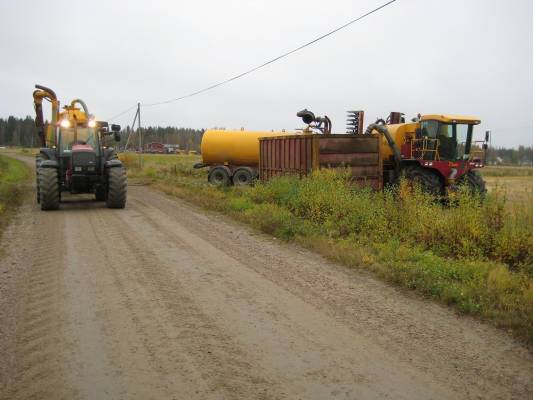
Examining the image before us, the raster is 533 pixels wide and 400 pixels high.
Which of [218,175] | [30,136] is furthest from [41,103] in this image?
[30,136]

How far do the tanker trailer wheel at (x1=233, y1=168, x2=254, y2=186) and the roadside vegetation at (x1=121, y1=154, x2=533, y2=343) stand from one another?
9868 millimetres

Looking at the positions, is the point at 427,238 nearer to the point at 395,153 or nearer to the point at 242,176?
the point at 395,153

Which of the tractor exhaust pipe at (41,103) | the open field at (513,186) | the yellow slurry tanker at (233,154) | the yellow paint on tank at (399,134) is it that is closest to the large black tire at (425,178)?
the yellow paint on tank at (399,134)

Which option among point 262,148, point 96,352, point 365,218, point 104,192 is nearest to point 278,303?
point 96,352

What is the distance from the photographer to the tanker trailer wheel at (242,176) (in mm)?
22734

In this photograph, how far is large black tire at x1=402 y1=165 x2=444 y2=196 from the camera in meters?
15.2

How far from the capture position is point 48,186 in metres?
12.5

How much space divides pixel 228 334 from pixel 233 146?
18.7 metres

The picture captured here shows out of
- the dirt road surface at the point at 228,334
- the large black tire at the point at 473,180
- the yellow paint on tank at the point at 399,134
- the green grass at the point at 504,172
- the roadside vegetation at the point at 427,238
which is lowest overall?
the green grass at the point at 504,172

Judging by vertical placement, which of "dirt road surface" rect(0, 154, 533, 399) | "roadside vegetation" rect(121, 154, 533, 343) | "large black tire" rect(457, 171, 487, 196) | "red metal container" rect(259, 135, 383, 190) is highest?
"red metal container" rect(259, 135, 383, 190)

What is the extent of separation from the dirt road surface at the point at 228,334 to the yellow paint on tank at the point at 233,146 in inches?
593

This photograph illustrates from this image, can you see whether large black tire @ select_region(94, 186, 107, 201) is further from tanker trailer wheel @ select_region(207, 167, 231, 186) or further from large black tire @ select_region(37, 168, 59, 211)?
tanker trailer wheel @ select_region(207, 167, 231, 186)

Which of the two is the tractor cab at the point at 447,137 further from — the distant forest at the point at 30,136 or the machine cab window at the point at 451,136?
the distant forest at the point at 30,136

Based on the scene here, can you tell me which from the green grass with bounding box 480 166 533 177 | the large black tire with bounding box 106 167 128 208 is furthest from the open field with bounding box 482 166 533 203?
the large black tire with bounding box 106 167 128 208
